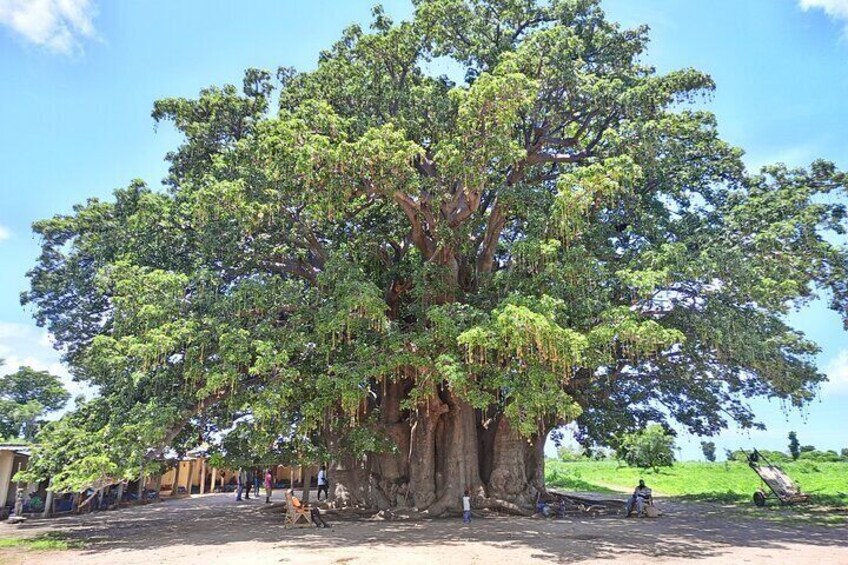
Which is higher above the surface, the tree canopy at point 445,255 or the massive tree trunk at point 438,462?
the tree canopy at point 445,255

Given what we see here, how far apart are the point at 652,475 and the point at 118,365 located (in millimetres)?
29264

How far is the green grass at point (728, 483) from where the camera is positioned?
1559 cm

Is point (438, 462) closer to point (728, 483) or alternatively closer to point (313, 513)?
point (313, 513)

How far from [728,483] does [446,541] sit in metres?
24.2

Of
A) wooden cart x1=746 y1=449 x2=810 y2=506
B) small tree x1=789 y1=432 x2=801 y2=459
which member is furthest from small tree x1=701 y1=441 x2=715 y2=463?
wooden cart x1=746 y1=449 x2=810 y2=506

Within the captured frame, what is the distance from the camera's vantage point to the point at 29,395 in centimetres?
3722

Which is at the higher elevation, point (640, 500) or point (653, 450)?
point (653, 450)

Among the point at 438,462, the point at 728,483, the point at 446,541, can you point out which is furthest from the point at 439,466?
the point at 728,483

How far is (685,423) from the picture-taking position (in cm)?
1825

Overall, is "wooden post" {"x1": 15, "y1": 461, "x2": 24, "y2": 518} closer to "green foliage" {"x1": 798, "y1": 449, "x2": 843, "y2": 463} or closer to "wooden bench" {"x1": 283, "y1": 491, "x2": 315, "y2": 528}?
"wooden bench" {"x1": 283, "y1": 491, "x2": 315, "y2": 528}

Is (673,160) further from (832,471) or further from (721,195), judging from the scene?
(832,471)

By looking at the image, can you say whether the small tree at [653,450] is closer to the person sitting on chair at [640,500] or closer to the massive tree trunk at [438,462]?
the person sitting on chair at [640,500]

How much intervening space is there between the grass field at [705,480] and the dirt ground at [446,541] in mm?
8866

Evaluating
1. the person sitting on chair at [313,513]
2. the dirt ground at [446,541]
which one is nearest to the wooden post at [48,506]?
the dirt ground at [446,541]
